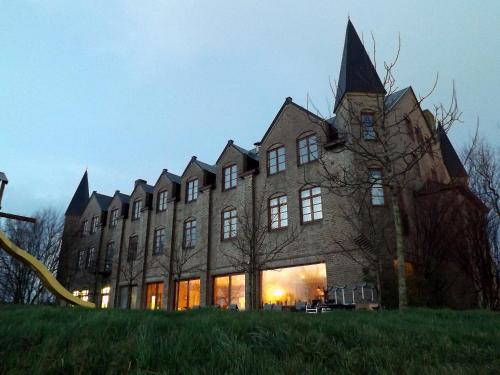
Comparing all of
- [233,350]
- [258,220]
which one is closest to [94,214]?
[258,220]

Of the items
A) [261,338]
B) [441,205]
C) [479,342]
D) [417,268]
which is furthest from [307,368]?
[441,205]

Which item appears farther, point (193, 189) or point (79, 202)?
point (79, 202)

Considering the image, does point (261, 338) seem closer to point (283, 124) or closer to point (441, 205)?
point (441, 205)

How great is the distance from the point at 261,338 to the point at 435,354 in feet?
5.82

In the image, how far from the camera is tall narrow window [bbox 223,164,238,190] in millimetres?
25659

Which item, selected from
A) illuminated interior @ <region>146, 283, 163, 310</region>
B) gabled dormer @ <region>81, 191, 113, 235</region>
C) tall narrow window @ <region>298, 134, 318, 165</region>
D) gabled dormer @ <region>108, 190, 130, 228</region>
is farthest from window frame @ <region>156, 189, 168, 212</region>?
tall narrow window @ <region>298, 134, 318, 165</region>

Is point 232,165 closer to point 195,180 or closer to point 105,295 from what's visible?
point 195,180

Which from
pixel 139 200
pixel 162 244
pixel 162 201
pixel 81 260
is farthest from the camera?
pixel 81 260

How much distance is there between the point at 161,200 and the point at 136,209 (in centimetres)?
402

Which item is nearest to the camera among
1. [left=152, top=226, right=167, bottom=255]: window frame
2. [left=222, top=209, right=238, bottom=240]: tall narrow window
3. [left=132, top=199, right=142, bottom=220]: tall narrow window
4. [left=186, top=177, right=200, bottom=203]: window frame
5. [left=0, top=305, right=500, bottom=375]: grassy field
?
[left=0, top=305, right=500, bottom=375]: grassy field

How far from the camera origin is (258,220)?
21781 mm

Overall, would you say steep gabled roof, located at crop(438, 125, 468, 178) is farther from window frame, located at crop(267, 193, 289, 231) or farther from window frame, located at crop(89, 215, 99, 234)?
window frame, located at crop(89, 215, 99, 234)

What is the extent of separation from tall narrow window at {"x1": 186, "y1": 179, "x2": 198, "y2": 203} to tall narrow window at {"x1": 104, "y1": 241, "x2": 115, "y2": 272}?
1120 cm

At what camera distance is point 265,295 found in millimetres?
20938
